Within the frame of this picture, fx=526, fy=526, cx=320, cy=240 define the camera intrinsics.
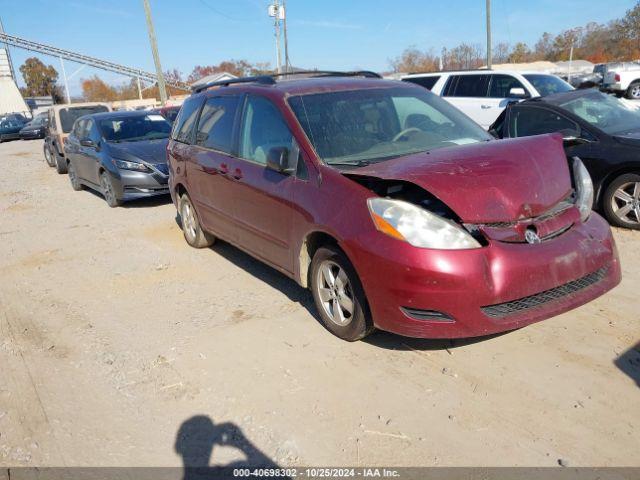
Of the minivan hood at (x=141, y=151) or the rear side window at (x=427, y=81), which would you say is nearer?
the minivan hood at (x=141, y=151)

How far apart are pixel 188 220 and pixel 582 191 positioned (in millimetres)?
4412

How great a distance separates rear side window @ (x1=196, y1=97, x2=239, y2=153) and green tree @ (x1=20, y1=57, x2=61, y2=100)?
94.2 meters

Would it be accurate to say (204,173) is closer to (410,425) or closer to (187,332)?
(187,332)

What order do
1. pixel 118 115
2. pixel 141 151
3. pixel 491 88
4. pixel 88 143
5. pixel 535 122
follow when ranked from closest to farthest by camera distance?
1. pixel 535 122
2. pixel 141 151
3. pixel 88 143
4. pixel 118 115
5. pixel 491 88

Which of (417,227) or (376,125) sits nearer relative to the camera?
(417,227)

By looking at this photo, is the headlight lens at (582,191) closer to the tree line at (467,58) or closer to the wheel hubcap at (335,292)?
the wheel hubcap at (335,292)

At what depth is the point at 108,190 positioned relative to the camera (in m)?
9.55

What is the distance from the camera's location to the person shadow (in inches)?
106

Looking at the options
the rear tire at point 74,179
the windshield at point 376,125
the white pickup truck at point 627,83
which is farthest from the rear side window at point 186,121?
the white pickup truck at point 627,83

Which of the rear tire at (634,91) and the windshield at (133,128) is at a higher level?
the windshield at (133,128)

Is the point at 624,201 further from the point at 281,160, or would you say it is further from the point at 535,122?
the point at 281,160

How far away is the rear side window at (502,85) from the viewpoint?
10.7 m

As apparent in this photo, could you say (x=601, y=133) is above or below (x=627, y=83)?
above

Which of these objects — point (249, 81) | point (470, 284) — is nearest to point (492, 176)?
point (470, 284)
